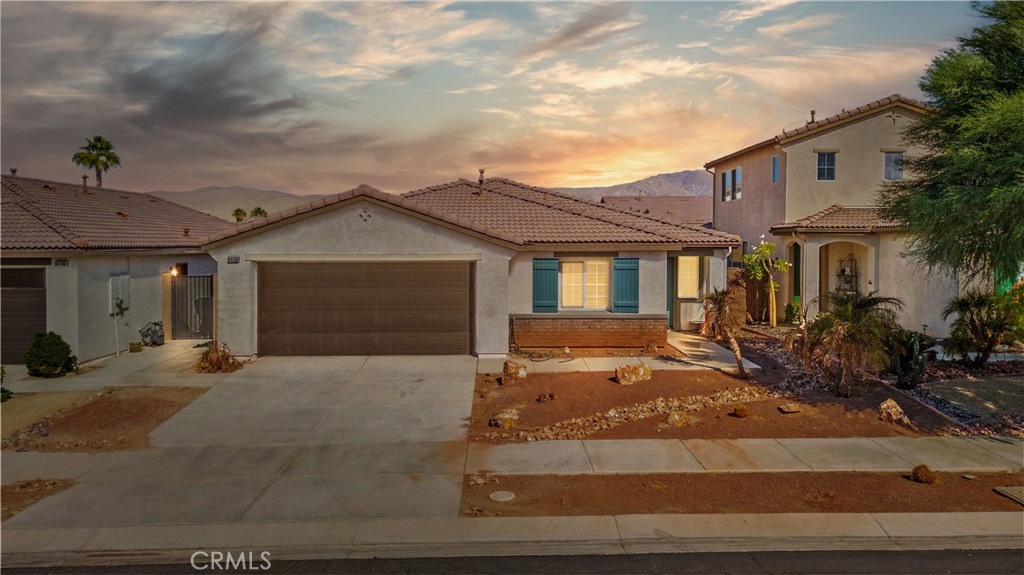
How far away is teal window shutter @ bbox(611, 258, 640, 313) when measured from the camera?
18344 mm

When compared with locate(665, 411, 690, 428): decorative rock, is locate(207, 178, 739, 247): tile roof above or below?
above

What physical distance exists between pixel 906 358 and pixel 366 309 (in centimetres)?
1235

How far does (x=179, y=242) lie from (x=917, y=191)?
19504 millimetres

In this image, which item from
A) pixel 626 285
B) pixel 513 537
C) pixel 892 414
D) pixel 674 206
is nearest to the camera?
pixel 513 537

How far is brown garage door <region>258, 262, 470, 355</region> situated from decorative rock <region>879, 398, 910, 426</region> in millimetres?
9428

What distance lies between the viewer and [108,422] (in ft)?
39.4

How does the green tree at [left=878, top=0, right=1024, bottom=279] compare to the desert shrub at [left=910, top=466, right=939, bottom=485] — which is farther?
the green tree at [left=878, top=0, right=1024, bottom=279]

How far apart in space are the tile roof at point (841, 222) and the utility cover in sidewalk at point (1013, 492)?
13.2 metres

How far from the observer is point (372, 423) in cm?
1193

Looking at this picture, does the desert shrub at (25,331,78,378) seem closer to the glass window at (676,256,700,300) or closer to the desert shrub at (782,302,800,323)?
the glass window at (676,256,700,300)

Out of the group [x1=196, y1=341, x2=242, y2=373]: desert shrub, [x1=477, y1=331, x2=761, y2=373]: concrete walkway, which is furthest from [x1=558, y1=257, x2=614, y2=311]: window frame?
[x1=196, y1=341, x2=242, y2=373]: desert shrub

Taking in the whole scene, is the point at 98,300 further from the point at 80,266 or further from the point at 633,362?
the point at 633,362

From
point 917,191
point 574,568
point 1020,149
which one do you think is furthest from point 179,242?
point 1020,149

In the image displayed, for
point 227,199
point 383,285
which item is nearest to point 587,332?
point 383,285
